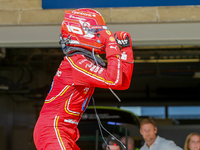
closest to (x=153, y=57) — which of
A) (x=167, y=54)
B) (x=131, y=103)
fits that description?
(x=167, y=54)

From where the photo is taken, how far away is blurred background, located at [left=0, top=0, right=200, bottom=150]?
2914 millimetres

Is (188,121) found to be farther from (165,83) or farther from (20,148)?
(20,148)

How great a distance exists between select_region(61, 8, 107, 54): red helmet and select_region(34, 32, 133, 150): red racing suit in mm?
95

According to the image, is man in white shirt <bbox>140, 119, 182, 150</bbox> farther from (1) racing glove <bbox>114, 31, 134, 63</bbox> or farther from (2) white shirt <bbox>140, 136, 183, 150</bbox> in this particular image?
(1) racing glove <bbox>114, 31, 134, 63</bbox>

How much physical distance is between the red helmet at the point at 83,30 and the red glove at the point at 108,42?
3 centimetres

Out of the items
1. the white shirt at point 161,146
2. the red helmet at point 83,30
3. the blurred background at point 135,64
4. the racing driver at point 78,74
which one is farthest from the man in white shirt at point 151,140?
the red helmet at point 83,30

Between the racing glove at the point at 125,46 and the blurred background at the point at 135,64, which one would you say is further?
the blurred background at the point at 135,64

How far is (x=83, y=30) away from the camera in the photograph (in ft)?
5.61

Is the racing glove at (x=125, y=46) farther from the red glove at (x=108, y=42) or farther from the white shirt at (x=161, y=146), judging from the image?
the white shirt at (x=161, y=146)

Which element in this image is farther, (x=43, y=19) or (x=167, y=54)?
(x=167, y=54)

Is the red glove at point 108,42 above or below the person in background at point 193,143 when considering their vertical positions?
above

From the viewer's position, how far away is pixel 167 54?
5234 mm

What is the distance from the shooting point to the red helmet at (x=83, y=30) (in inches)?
67.2

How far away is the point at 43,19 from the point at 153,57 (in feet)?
9.67
